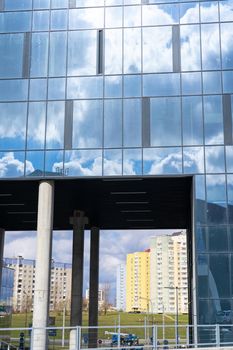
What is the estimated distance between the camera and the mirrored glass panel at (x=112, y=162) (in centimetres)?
2822

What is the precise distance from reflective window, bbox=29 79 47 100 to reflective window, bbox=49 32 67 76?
73 cm

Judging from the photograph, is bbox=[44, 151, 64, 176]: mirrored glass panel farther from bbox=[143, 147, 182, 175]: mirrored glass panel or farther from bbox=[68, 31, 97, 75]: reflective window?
bbox=[68, 31, 97, 75]: reflective window

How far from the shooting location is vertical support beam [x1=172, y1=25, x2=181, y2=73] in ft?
95.4

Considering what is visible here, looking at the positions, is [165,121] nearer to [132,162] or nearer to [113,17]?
[132,162]

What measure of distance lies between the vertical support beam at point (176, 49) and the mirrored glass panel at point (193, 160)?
15.1 feet

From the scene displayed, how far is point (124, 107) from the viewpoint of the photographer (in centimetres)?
2881

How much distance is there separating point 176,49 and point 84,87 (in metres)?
5.60

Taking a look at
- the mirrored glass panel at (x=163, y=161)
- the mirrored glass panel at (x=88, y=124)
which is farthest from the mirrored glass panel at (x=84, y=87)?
the mirrored glass panel at (x=163, y=161)

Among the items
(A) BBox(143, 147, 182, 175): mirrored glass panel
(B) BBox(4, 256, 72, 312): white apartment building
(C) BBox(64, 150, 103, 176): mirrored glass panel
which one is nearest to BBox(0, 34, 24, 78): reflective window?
(C) BBox(64, 150, 103, 176): mirrored glass panel

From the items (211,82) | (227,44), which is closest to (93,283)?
(211,82)

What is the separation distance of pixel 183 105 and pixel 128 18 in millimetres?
6250

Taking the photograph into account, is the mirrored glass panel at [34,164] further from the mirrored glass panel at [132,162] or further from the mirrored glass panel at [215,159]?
the mirrored glass panel at [215,159]

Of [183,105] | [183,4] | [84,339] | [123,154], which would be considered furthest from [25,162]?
[84,339]

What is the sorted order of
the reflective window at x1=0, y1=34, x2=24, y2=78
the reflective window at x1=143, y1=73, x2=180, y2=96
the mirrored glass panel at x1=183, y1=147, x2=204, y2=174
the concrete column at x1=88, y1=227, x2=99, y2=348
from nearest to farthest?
the mirrored glass panel at x1=183, y1=147, x2=204, y2=174 < the reflective window at x1=143, y1=73, x2=180, y2=96 < the reflective window at x1=0, y1=34, x2=24, y2=78 < the concrete column at x1=88, y1=227, x2=99, y2=348
